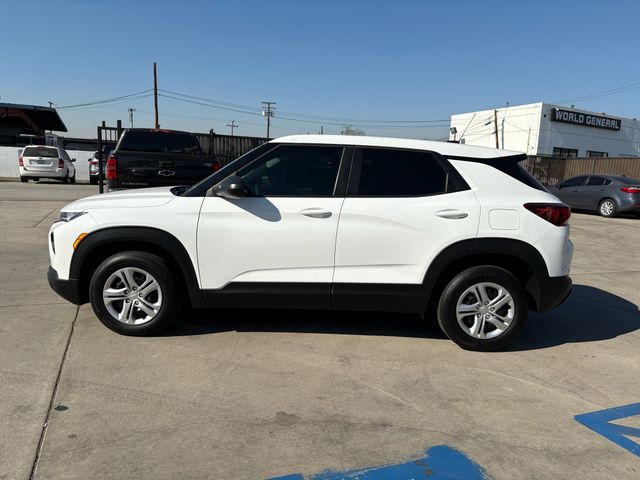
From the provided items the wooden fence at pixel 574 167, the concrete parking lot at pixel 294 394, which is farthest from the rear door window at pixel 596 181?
the concrete parking lot at pixel 294 394

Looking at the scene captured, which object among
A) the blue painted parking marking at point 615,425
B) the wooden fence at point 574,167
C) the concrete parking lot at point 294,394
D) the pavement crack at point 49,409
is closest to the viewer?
the pavement crack at point 49,409

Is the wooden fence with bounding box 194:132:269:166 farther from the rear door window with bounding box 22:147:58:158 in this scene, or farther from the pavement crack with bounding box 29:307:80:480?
the pavement crack with bounding box 29:307:80:480

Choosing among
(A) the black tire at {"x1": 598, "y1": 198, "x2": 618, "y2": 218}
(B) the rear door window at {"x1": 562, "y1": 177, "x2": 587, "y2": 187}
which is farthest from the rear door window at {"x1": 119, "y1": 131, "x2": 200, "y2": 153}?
(B) the rear door window at {"x1": 562, "y1": 177, "x2": 587, "y2": 187}

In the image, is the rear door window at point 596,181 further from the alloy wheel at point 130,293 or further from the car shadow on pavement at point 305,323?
the alloy wheel at point 130,293

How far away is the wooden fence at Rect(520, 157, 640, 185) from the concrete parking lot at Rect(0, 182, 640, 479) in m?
23.6

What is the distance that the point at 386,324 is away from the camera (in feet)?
15.8

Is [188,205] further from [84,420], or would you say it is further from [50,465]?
[50,465]

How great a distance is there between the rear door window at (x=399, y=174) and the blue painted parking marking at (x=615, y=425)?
202 cm

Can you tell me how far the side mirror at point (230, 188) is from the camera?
388 centimetres

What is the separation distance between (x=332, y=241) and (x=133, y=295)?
1.78 m

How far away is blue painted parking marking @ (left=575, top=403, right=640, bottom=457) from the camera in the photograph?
9.71 feet

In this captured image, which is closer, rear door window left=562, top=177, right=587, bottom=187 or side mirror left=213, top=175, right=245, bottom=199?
side mirror left=213, top=175, right=245, bottom=199

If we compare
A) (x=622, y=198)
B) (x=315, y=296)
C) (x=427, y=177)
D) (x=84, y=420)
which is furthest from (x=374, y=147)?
(x=622, y=198)

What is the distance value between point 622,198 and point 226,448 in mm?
16777
